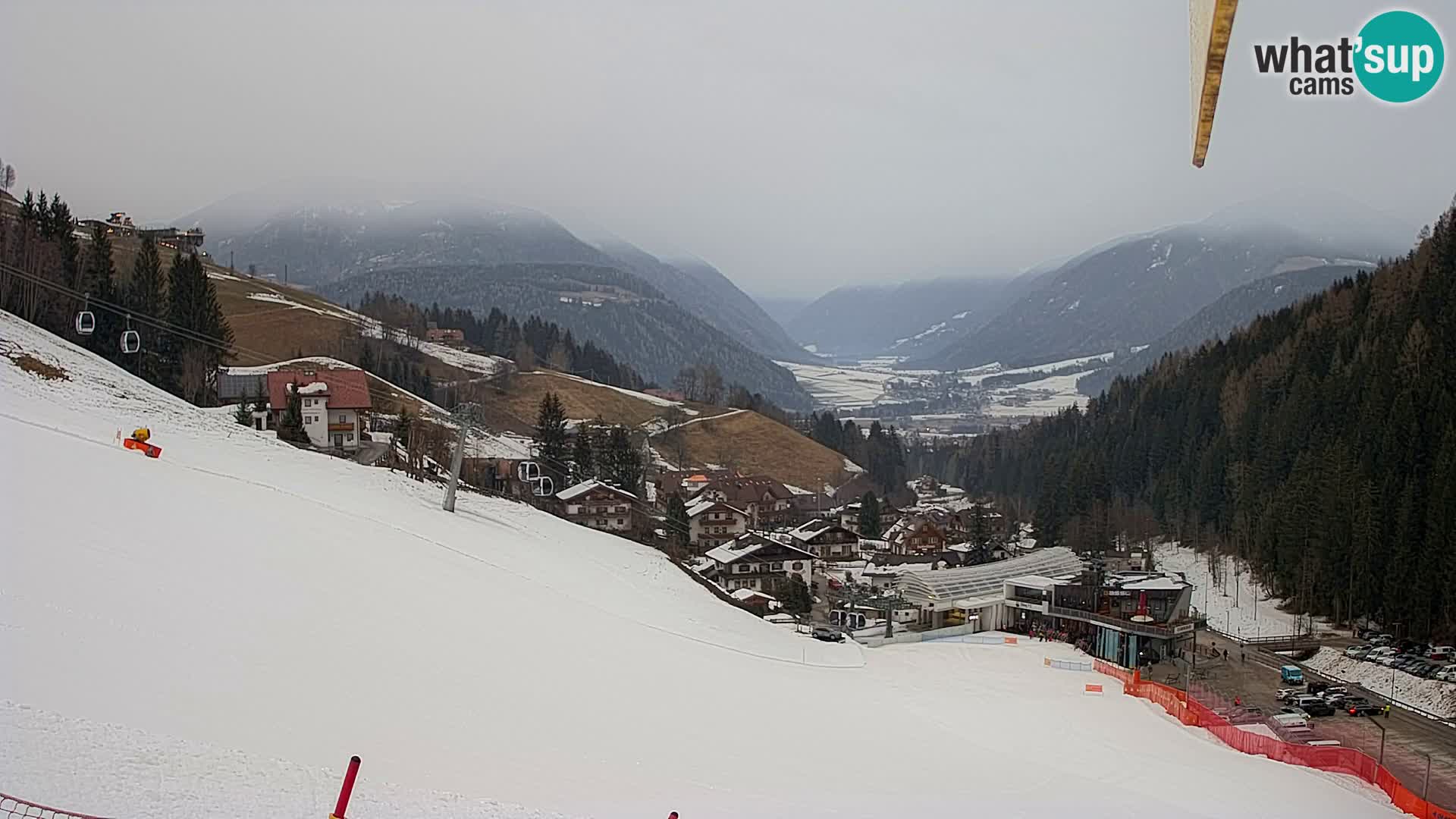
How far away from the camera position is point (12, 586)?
6.75 metres

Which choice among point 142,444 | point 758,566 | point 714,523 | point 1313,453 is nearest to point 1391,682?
point 1313,453

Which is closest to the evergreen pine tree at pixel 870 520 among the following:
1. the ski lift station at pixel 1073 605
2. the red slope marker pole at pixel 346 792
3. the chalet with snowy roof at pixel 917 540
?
the chalet with snowy roof at pixel 917 540

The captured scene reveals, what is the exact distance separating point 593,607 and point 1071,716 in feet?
21.6

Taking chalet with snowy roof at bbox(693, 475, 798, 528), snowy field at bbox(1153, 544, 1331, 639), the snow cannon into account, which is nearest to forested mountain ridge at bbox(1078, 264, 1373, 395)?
chalet with snowy roof at bbox(693, 475, 798, 528)

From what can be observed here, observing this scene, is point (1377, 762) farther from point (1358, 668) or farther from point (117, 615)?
point (117, 615)

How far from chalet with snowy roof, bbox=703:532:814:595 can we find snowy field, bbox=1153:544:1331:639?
11.2 m

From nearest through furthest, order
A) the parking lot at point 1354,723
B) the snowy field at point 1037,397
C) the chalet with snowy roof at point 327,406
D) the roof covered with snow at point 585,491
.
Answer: the parking lot at point 1354,723, the chalet with snowy roof at point 327,406, the roof covered with snow at point 585,491, the snowy field at point 1037,397

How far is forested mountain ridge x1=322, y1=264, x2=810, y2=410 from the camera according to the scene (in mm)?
140250

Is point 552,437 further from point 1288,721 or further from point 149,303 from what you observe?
point 1288,721

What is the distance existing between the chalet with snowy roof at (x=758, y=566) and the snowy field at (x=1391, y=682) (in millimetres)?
13171

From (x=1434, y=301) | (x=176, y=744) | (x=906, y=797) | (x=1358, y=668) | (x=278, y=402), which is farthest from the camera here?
(x=1434, y=301)

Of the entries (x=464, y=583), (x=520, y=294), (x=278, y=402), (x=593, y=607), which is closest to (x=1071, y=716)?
(x=593, y=607)

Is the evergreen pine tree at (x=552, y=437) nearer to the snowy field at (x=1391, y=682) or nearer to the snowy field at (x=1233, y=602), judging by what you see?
the snowy field at (x=1233, y=602)

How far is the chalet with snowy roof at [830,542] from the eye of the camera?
1422 inches
